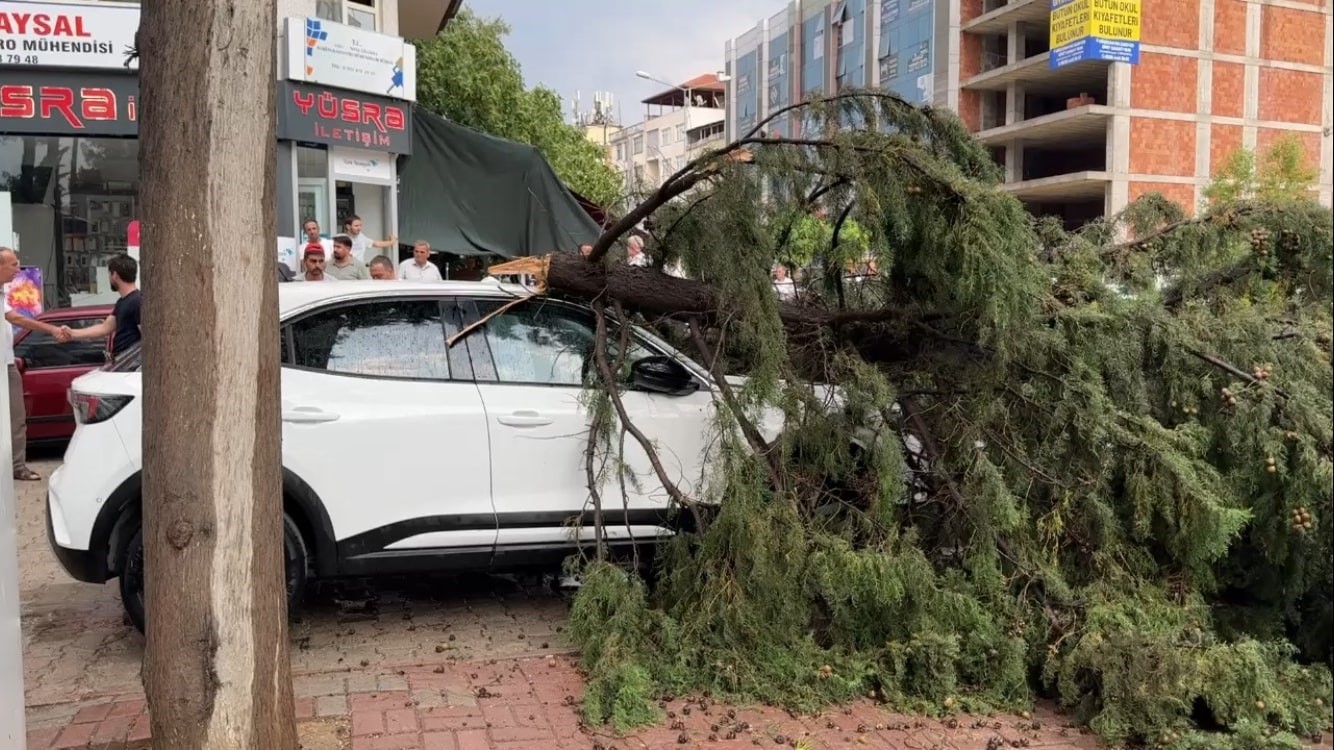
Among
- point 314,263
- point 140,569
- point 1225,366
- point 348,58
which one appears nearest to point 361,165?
point 348,58

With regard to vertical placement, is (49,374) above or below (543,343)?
below

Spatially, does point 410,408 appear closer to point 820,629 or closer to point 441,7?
point 820,629

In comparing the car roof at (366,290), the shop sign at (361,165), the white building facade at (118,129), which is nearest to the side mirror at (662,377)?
the car roof at (366,290)

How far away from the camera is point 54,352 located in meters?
9.82

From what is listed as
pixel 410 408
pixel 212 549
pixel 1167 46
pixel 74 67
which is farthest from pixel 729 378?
pixel 1167 46

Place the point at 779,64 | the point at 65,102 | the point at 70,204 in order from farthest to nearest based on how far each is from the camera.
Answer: the point at 779,64 → the point at 70,204 → the point at 65,102

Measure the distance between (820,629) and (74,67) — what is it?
12.4 m

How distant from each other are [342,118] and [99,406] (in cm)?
1022

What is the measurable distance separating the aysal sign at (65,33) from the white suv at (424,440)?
959cm

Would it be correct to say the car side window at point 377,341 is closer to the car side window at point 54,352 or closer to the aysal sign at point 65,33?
the car side window at point 54,352

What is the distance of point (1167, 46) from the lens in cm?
4500

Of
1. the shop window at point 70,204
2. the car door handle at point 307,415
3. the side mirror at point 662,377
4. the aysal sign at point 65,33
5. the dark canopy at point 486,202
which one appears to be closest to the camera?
the car door handle at point 307,415

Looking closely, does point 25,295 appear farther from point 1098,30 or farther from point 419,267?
point 1098,30

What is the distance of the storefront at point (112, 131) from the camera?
1237 centimetres
